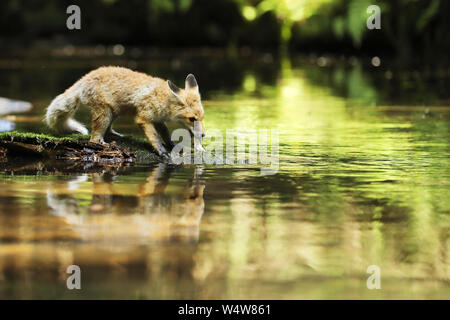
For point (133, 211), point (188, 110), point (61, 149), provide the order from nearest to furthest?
point (133, 211) → point (188, 110) → point (61, 149)

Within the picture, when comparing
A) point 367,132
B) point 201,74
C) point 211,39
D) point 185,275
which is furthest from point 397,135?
point 211,39

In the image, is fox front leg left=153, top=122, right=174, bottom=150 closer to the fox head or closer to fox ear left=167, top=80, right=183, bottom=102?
the fox head

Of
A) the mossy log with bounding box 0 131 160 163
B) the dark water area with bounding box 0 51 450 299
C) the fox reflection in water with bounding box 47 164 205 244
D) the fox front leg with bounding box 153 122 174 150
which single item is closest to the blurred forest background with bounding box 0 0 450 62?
the fox front leg with bounding box 153 122 174 150

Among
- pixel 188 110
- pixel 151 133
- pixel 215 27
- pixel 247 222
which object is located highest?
pixel 215 27

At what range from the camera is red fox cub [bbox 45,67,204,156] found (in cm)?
1041

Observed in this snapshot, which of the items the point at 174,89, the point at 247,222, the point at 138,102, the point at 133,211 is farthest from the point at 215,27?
the point at 247,222

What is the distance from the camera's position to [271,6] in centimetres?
4306

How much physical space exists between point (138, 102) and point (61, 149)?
0.99 metres

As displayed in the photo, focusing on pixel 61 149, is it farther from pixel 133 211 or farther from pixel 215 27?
pixel 215 27

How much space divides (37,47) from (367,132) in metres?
37.3

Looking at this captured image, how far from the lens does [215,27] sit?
48.5m

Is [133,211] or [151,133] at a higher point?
[151,133]

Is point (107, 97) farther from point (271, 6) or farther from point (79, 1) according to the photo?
point (79, 1)

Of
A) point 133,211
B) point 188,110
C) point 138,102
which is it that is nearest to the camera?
point 133,211
